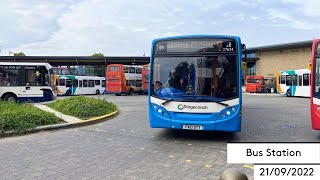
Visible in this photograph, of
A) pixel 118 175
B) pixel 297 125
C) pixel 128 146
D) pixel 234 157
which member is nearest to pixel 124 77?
pixel 297 125

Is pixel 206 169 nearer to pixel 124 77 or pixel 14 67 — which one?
pixel 14 67

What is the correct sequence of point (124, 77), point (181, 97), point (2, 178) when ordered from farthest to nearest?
point (124, 77), point (181, 97), point (2, 178)

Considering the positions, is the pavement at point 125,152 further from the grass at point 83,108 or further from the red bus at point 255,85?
the red bus at point 255,85

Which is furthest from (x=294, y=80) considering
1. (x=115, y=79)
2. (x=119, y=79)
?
(x=115, y=79)

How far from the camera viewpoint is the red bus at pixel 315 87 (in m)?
7.53

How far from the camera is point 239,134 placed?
8.97m

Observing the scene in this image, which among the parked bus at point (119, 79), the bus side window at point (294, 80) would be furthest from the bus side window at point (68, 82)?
the bus side window at point (294, 80)

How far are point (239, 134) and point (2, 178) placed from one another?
6.35m

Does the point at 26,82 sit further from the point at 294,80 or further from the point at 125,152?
the point at 294,80

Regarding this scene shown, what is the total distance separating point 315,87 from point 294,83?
24.7 m

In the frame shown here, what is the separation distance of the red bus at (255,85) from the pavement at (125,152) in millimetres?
32488

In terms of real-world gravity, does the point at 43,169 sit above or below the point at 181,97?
below

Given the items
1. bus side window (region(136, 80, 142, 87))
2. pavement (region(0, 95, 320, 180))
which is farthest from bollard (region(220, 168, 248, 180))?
bus side window (region(136, 80, 142, 87))

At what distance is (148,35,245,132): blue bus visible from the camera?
752cm
